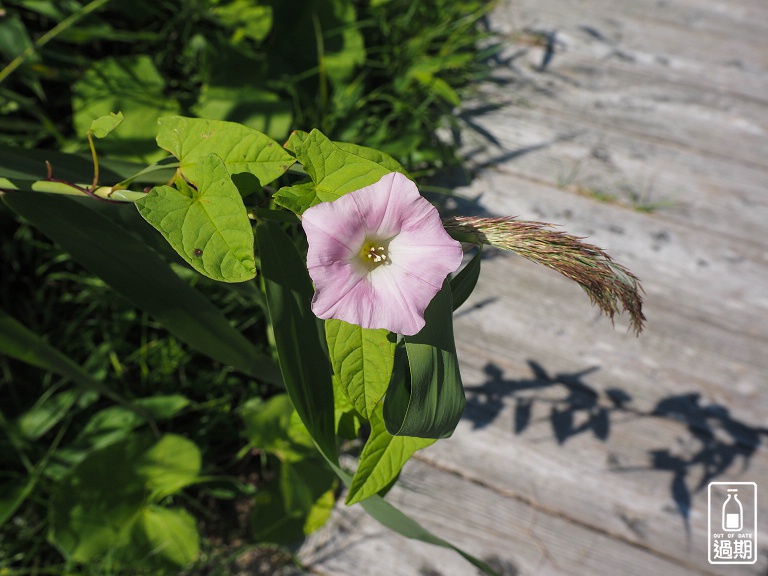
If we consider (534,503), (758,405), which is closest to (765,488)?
(758,405)

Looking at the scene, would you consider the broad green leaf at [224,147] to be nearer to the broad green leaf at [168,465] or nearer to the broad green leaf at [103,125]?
the broad green leaf at [103,125]

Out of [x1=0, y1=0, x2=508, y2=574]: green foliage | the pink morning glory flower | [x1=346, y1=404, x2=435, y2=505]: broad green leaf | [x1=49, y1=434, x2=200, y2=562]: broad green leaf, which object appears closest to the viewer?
the pink morning glory flower

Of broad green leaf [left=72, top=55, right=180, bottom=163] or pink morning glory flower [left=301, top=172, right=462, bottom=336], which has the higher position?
pink morning glory flower [left=301, top=172, right=462, bottom=336]

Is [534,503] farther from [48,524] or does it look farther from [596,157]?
[48,524]

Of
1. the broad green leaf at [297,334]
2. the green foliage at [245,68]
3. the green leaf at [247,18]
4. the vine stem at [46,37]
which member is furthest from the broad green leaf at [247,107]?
the broad green leaf at [297,334]

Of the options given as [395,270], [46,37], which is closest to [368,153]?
[395,270]

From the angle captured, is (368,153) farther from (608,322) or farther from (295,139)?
(608,322)

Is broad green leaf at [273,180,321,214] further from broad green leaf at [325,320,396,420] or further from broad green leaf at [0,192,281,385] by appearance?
broad green leaf at [0,192,281,385]

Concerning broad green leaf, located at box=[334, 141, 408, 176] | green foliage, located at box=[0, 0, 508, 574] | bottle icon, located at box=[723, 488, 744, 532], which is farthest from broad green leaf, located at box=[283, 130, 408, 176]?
bottle icon, located at box=[723, 488, 744, 532]
